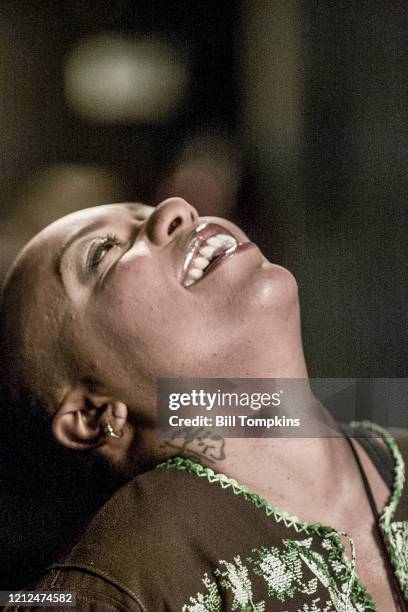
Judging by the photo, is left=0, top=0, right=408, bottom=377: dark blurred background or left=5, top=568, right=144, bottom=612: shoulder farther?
left=0, top=0, right=408, bottom=377: dark blurred background

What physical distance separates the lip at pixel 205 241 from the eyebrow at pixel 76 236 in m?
0.09

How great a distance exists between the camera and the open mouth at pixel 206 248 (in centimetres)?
74

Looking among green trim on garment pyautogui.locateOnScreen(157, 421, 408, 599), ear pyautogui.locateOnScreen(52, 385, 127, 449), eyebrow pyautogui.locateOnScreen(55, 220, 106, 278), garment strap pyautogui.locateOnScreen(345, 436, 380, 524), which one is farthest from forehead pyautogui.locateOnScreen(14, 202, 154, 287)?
garment strap pyautogui.locateOnScreen(345, 436, 380, 524)

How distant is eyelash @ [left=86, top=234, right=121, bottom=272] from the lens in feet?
2.43

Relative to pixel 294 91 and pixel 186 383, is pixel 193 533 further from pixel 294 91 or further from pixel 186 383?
pixel 294 91

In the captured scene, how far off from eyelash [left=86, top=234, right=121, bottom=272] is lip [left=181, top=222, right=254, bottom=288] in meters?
0.07

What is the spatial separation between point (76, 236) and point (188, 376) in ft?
0.61

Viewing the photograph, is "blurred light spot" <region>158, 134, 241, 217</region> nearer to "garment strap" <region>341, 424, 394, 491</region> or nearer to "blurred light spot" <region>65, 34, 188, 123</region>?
"blurred light spot" <region>65, 34, 188, 123</region>

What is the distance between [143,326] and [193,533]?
0.20 metres

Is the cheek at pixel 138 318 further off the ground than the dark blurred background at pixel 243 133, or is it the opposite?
the dark blurred background at pixel 243 133

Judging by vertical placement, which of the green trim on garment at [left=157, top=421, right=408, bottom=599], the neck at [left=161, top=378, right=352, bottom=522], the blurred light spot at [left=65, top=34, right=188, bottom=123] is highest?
the blurred light spot at [left=65, top=34, right=188, bottom=123]

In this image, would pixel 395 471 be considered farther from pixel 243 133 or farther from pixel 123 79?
pixel 123 79

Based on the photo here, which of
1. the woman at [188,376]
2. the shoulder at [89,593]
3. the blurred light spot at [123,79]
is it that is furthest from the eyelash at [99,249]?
the shoulder at [89,593]

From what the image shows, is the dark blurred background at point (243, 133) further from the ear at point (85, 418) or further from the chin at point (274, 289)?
the ear at point (85, 418)
